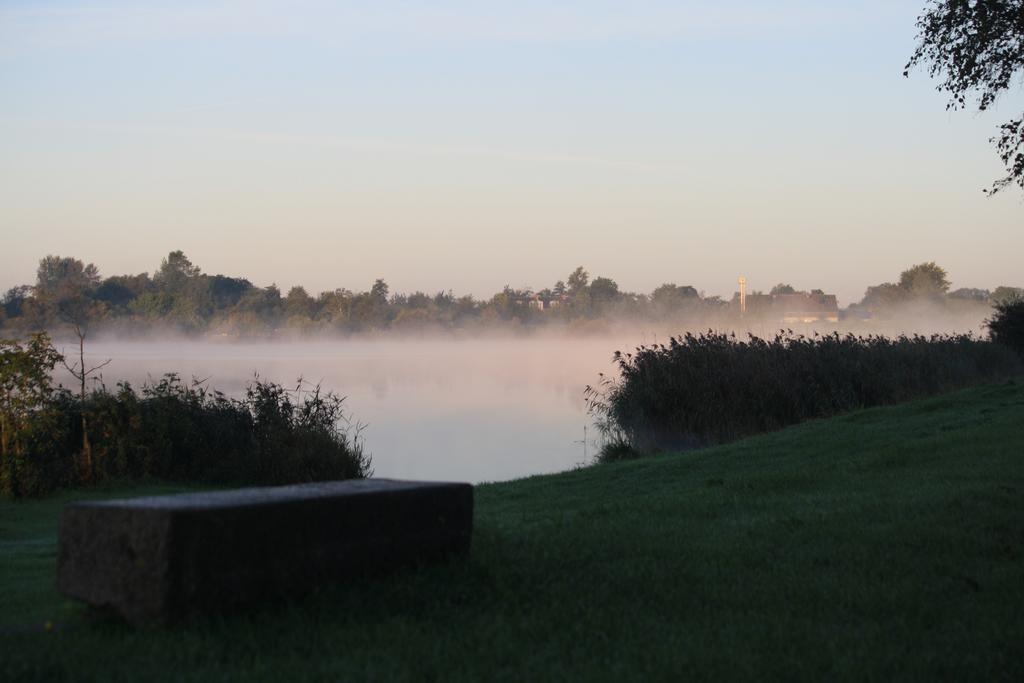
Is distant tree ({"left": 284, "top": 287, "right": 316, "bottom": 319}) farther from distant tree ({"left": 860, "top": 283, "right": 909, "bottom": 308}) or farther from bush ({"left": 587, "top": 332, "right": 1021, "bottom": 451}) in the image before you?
bush ({"left": 587, "top": 332, "right": 1021, "bottom": 451})

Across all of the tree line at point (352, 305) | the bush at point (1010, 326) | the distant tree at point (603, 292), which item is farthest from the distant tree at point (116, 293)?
the bush at point (1010, 326)

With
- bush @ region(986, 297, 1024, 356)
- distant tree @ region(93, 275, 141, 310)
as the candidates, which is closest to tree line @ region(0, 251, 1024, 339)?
distant tree @ region(93, 275, 141, 310)

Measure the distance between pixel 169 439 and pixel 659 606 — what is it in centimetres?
1223

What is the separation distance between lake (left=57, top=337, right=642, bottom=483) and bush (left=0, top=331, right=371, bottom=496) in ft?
16.6

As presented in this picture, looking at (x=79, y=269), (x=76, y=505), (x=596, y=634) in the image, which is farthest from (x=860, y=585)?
(x=79, y=269)

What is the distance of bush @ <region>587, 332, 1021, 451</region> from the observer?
21219 millimetres

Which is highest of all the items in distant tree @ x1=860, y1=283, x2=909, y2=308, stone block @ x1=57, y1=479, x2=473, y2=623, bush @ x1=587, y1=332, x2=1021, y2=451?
distant tree @ x1=860, y1=283, x2=909, y2=308

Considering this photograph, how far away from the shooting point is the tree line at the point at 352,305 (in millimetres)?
82312

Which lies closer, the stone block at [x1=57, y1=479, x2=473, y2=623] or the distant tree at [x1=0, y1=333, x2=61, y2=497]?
the stone block at [x1=57, y1=479, x2=473, y2=623]

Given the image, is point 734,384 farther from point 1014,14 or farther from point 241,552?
point 241,552

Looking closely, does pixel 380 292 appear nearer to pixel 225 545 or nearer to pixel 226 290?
pixel 226 290

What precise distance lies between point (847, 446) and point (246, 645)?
11179 millimetres

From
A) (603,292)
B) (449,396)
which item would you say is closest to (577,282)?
(603,292)

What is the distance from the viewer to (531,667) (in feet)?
15.6
